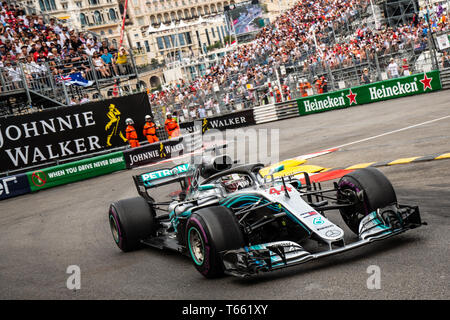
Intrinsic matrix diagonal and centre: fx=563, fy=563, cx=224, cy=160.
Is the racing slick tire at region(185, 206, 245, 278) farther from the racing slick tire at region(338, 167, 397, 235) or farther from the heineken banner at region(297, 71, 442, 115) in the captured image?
the heineken banner at region(297, 71, 442, 115)

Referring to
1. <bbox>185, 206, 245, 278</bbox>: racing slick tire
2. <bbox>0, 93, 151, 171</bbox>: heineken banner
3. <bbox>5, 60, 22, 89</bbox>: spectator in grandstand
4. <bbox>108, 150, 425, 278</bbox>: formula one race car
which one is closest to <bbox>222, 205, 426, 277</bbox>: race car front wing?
<bbox>108, 150, 425, 278</bbox>: formula one race car

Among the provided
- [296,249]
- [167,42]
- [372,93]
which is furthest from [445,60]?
[167,42]

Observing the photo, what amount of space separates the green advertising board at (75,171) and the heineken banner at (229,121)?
1026 cm

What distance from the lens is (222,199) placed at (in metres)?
6.79

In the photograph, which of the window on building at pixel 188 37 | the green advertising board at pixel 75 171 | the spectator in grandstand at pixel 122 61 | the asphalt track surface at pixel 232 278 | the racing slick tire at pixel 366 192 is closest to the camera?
the asphalt track surface at pixel 232 278

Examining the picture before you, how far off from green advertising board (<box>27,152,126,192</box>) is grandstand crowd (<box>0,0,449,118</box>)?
4.32m

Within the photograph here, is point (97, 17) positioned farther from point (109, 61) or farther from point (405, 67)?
point (405, 67)

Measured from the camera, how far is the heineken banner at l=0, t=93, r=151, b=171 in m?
20.1

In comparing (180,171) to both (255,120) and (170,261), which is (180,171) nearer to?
(170,261)

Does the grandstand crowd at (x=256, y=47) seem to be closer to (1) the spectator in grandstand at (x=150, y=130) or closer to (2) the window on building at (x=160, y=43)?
(1) the spectator in grandstand at (x=150, y=130)

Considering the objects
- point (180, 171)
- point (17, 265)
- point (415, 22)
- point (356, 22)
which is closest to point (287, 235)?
point (180, 171)

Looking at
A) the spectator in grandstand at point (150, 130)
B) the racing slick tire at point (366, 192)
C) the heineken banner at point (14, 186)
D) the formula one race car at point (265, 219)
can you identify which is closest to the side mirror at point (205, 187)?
the formula one race car at point (265, 219)

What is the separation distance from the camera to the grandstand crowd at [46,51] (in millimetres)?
21719

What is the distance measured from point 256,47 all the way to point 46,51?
973 inches
